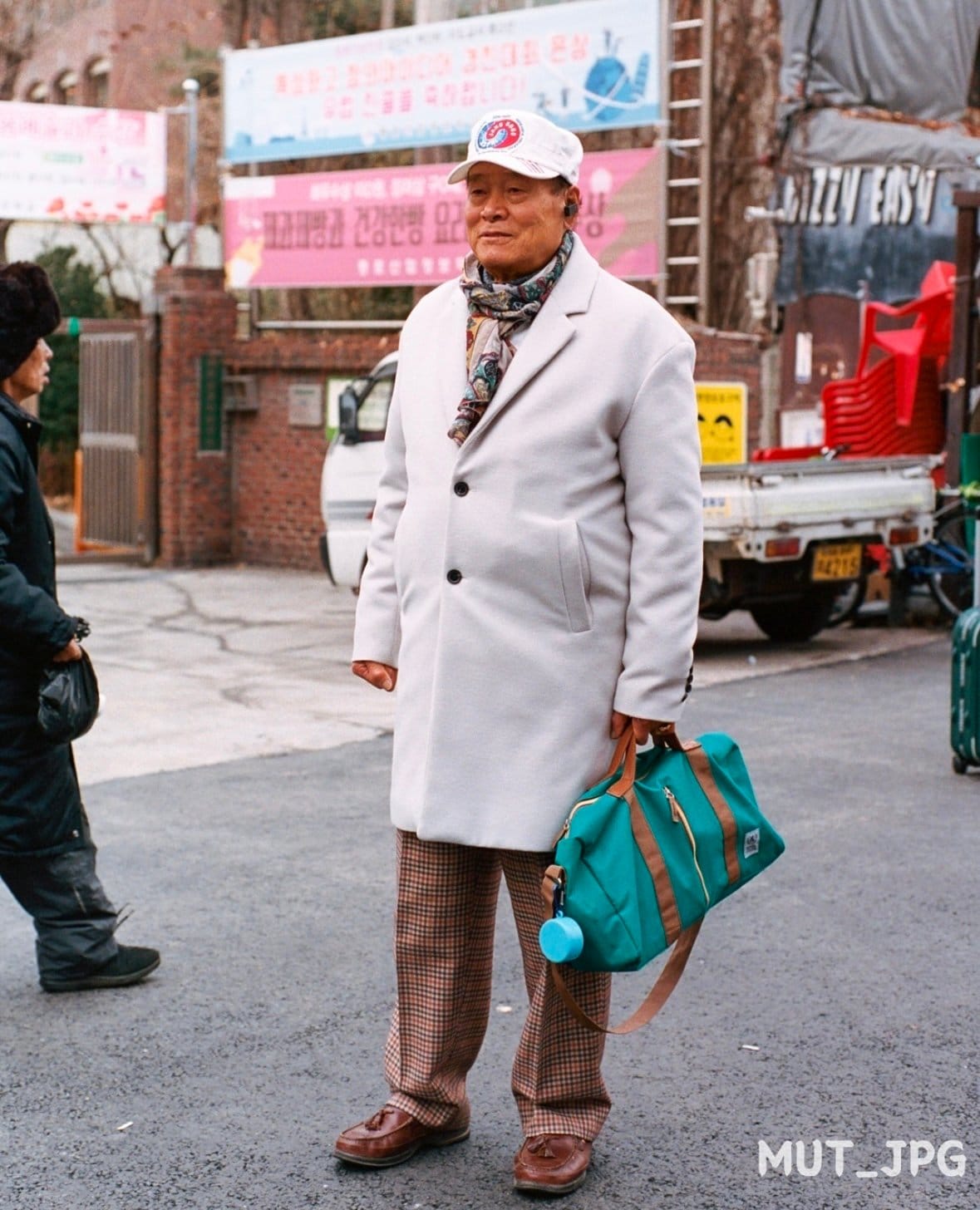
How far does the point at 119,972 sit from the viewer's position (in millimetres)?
4988

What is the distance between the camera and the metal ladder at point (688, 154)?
1507cm

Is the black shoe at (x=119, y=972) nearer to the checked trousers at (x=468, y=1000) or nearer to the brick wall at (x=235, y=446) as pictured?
the checked trousers at (x=468, y=1000)

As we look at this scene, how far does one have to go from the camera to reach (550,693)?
3.51 m

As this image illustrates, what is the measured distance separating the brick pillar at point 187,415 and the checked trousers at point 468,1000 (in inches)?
586

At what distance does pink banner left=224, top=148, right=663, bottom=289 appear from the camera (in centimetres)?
1517

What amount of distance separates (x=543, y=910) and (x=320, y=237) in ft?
49.7

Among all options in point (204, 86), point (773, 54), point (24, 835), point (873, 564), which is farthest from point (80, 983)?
point (204, 86)

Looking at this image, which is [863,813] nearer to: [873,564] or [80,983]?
[80,983]

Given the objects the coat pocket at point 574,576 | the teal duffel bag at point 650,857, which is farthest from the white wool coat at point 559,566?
the teal duffel bag at point 650,857

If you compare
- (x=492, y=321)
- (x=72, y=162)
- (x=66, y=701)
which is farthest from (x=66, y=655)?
(x=72, y=162)

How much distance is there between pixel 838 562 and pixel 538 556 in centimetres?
846

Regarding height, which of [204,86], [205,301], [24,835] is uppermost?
[204,86]

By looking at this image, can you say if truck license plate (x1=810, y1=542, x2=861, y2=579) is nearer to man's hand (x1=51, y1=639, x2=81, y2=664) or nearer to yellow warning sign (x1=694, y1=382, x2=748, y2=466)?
yellow warning sign (x1=694, y1=382, x2=748, y2=466)

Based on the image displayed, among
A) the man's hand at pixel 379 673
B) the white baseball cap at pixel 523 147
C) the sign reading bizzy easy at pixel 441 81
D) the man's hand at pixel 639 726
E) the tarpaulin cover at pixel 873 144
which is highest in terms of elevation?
the sign reading bizzy easy at pixel 441 81
